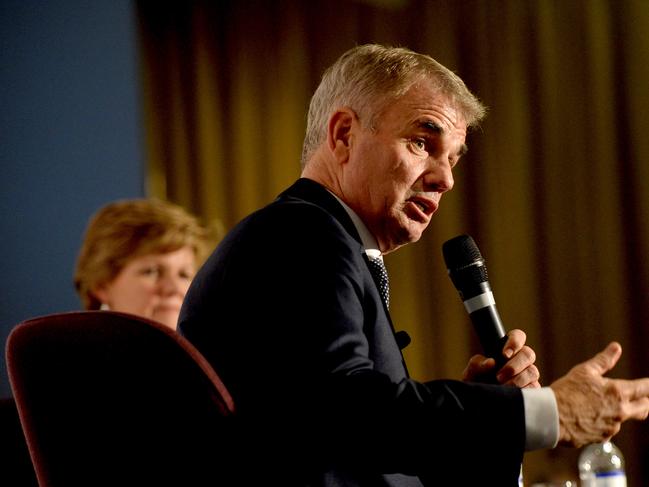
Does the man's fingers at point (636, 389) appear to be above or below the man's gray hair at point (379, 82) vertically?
below

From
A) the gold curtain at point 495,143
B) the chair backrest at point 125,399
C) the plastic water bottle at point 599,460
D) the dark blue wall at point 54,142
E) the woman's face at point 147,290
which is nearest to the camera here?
the chair backrest at point 125,399

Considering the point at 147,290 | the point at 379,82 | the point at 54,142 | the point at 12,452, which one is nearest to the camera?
the point at 379,82

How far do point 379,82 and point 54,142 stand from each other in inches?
108

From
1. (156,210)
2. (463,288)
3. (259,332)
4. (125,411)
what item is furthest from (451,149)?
(156,210)

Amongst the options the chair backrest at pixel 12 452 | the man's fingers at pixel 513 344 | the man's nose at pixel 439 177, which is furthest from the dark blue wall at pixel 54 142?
the man's fingers at pixel 513 344

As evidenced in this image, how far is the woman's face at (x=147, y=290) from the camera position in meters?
2.98

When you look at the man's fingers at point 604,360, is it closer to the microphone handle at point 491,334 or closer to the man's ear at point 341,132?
the microphone handle at point 491,334

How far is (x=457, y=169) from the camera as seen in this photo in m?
3.79

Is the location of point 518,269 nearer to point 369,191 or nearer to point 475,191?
point 475,191

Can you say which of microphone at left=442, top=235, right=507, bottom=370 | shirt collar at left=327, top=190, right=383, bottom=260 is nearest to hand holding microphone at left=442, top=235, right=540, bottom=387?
microphone at left=442, top=235, right=507, bottom=370

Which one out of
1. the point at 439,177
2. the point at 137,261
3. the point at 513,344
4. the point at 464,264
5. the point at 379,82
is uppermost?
the point at 379,82

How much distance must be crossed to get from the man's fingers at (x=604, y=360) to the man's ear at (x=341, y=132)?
54cm

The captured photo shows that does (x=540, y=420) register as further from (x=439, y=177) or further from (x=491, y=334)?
(x=439, y=177)

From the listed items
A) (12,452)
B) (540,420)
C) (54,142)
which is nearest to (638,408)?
(540,420)
